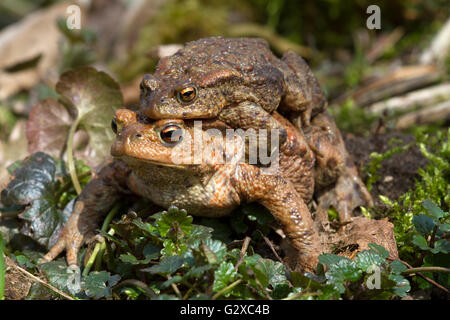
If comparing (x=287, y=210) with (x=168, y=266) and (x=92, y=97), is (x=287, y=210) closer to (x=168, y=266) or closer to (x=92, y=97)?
(x=168, y=266)

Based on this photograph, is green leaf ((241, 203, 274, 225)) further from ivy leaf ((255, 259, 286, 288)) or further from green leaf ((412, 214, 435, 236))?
green leaf ((412, 214, 435, 236))

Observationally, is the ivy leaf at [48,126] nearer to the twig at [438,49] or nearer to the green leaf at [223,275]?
the green leaf at [223,275]

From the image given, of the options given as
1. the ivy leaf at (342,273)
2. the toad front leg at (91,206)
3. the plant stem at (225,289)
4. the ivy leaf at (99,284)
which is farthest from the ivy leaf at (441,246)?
the toad front leg at (91,206)

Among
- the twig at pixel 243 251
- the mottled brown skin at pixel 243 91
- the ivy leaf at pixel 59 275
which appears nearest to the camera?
the twig at pixel 243 251

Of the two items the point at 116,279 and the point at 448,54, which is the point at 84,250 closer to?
the point at 116,279

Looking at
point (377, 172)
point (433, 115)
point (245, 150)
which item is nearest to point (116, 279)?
point (245, 150)

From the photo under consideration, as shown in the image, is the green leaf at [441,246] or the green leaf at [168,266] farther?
the green leaf at [441,246]

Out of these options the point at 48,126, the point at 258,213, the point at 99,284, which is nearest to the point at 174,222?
the point at 99,284
